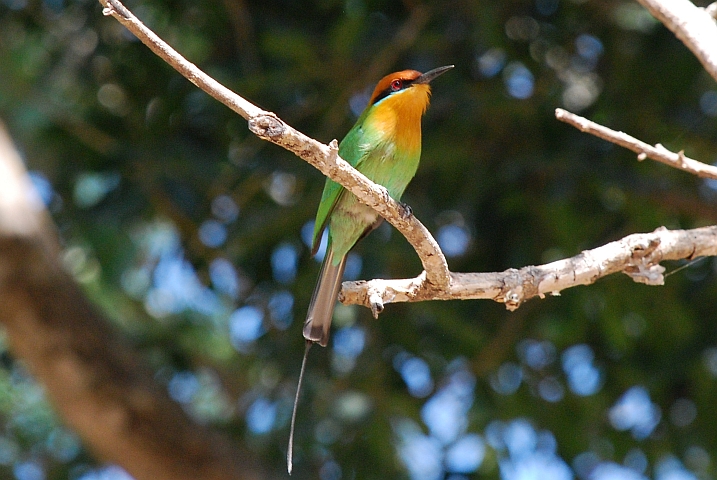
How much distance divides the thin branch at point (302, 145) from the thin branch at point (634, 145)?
1.31 ft

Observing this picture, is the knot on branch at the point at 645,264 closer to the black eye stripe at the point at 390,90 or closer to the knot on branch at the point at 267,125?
the knot on branch at the point at 267,125

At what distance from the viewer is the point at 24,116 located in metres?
3.44

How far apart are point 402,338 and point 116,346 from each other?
1.23 metres

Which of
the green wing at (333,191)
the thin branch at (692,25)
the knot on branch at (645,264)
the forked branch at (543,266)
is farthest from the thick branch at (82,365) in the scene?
the thin branch at (692,25)

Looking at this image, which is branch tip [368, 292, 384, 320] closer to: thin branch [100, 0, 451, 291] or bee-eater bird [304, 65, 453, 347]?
thin branch [100, 0, 451, 291]

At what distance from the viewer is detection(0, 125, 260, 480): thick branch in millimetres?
3748

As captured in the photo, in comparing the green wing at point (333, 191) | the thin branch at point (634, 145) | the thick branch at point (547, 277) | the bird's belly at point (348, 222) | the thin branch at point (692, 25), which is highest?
the green wing at point (333, 191)

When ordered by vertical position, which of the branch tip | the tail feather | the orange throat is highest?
the orange throat

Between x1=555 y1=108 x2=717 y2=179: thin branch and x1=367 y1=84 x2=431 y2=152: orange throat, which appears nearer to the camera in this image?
x1=555 y1=108 x2=717 y2=179: thin branch

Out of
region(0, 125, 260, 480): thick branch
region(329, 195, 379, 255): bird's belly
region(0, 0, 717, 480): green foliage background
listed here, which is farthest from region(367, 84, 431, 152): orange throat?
Result: region(0, 125, 260, 480): thick branch

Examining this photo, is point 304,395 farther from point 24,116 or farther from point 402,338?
point 24,116

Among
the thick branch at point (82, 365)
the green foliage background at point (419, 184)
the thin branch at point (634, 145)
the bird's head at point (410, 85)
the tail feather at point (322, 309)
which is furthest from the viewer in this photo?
the thick branch at point (82, 365)

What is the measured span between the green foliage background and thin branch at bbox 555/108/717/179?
4.76ft

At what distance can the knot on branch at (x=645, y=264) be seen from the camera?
2168mm
